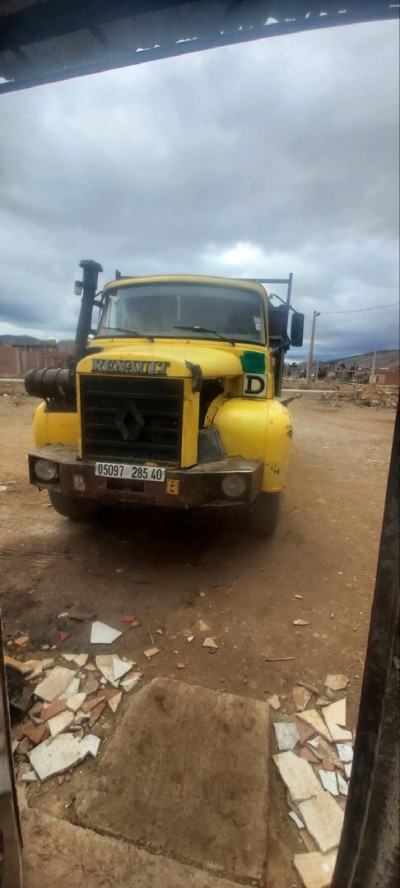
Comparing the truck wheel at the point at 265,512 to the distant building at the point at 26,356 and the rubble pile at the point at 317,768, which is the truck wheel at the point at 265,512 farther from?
the distant building at the point at 26,356

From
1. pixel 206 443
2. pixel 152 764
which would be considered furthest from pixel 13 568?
pixel 152 764

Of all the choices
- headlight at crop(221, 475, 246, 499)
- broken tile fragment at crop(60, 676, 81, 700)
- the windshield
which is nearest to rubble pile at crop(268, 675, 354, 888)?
broken tile fragment at crop(60, 676, 81, 700)

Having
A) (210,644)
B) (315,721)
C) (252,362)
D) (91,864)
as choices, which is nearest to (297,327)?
(252,362)

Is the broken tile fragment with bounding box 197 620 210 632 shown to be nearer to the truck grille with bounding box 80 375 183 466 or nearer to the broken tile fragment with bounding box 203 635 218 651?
the broken tile fragment with bounding box 203 635 218 651

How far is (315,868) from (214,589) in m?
1.81

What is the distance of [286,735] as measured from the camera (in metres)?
2.01

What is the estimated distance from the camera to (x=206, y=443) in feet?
10.6

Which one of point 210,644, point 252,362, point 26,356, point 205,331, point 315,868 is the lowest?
point 315,868

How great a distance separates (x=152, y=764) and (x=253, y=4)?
2647 millimetres

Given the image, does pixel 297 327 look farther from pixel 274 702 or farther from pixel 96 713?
pixel 96 713

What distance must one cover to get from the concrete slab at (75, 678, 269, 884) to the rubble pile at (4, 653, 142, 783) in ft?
0.43

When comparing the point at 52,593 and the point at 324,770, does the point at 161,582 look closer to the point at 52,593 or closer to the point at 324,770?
the point at 52,593

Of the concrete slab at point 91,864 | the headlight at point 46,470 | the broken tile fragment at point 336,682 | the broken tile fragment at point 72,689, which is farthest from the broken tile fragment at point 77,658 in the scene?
the broken tile fragment at point 336,682

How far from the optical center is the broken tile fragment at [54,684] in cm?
218
